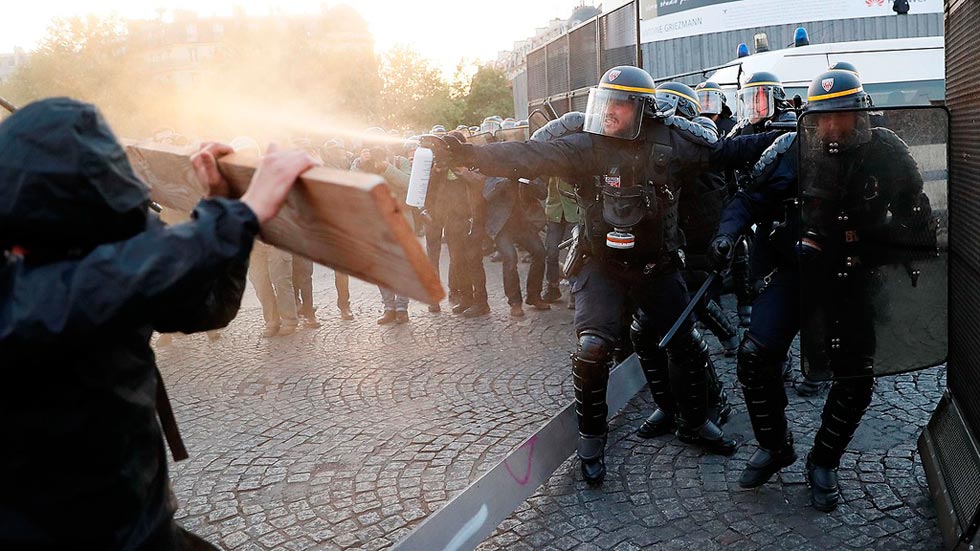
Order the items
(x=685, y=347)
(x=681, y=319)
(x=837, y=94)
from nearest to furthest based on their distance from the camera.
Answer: (x=837, y=94) → (x=681, y=319) → (x=685, y=347)

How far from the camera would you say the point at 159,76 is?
3516 centimetres

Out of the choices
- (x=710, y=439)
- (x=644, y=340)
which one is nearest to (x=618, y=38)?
(x=644, y=340)

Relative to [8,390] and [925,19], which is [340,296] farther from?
[925,19]

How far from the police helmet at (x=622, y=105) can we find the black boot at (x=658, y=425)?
1.62 meters

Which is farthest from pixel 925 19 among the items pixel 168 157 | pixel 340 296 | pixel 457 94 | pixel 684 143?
pixel 168 157

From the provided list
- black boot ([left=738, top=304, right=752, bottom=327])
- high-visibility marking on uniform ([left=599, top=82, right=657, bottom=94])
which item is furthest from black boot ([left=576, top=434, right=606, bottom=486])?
black boot ([left=738, top=304, right=752, bottom=327])

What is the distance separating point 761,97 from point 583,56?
464cm

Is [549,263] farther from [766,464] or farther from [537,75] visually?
[537,75]

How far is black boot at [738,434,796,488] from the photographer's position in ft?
12.7

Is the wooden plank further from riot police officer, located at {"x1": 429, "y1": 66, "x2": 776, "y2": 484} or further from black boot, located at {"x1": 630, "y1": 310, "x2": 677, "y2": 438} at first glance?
black boot, located at {"x1": 630, "y1": 310, "x2": 677, "y2": 438}

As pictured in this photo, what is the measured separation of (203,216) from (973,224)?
312 centimetres

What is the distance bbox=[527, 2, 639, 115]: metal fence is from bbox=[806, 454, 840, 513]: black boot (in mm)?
5899

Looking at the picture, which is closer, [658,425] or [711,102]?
[658,425]

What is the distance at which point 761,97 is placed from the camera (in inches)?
272
